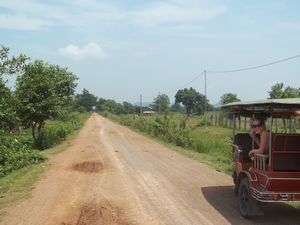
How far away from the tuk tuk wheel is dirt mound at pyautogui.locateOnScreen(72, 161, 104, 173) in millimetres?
7018

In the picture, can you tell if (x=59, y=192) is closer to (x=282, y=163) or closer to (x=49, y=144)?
(x=282, y=163)

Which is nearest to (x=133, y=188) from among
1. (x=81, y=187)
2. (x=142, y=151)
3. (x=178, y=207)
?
(x=81, y=187)

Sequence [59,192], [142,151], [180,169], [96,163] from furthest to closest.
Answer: [142,151] < [96,163] < [180,169] < [59,192]

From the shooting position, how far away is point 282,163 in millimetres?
9094

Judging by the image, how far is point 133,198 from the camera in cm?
1138

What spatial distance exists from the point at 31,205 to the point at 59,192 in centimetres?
158

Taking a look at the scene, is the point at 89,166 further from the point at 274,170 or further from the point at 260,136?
the point at 274,170

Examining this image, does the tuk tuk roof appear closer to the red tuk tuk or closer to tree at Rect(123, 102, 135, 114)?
the red tuk tuk

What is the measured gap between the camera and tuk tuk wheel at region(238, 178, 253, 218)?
9.47 metres

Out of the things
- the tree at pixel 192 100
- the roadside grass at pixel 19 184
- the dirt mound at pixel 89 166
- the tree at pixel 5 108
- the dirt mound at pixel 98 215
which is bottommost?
the roadside grass at pixel 19 184

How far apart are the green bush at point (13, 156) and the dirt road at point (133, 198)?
1.52m

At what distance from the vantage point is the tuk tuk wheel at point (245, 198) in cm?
947

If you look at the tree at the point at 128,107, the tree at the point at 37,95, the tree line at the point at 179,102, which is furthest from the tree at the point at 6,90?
the tree at the point at 128,107

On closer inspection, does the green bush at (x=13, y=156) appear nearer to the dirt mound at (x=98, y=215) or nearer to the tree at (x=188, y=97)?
the dirt mound at (x=98, y=215)
